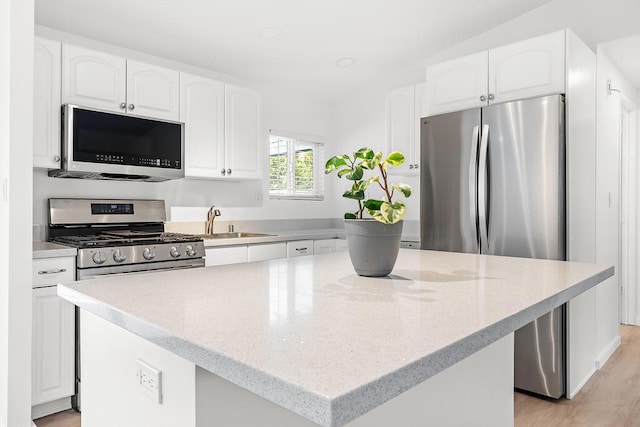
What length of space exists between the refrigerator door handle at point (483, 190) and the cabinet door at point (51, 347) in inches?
98.1

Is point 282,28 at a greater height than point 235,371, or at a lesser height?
greater

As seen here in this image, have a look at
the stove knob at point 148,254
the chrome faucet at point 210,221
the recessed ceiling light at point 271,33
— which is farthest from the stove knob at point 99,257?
the recessed ceiling light at point 271,33

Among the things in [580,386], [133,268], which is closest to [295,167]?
[133,268]

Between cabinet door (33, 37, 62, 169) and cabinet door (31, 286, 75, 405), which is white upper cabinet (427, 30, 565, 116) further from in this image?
cabinet door (31, 286, 75, 405)

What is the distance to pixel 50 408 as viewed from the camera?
2.48m

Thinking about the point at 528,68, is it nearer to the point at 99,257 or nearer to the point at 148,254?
the point at 148,254

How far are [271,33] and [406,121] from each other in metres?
1.32

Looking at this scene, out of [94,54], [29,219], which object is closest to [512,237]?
[29,219]

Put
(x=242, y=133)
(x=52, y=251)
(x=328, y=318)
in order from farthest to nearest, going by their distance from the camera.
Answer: (x=242, y=133) → (x=52, y=251) → (x=328, y=318)

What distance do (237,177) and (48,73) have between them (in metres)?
1.50

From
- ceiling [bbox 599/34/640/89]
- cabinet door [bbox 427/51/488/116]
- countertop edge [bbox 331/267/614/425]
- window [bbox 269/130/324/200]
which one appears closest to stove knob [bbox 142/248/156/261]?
window [bbox 269/130/324/200]

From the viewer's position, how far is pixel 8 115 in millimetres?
2201

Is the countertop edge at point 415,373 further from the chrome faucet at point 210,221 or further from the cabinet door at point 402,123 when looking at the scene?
the chrome faucet at point 210,221

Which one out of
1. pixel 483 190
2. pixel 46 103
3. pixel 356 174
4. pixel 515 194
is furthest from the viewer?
pixel 483 190
